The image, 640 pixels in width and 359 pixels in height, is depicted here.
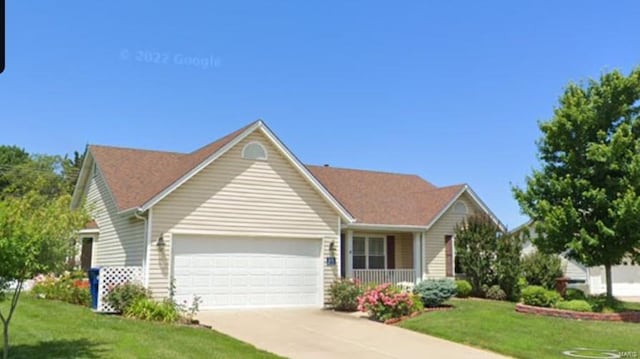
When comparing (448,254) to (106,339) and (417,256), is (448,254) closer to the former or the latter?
(417,256)

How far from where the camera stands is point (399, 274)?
79.7 ft

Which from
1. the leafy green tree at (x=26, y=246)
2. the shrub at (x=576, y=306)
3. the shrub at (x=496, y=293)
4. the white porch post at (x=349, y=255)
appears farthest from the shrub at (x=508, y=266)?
the leafy green tree at (x=26, y=246)

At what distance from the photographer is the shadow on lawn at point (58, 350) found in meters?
9.57

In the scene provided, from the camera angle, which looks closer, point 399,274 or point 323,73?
point 323,73

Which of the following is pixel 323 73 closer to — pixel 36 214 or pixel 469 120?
pixel 469 120

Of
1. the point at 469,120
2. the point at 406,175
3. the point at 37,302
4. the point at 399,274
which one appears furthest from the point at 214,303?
the point at 406,175

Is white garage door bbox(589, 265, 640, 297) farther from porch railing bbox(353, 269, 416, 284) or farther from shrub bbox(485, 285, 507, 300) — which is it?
porch railing bbox(353, 269, 416, 284)

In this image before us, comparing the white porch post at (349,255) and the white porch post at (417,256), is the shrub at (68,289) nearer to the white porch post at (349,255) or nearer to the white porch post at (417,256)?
the white porch post at (349,255)

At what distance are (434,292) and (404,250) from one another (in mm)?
7823

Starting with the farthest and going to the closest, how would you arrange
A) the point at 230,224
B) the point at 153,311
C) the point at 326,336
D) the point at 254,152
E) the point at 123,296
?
the point at 254,152, the point at 230,224, the point at 123,296, the point at 153,311, the point at 326,336

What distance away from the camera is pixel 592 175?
17.8 metres

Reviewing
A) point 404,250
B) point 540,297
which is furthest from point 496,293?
point 540,297

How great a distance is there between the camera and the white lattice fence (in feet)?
53.8

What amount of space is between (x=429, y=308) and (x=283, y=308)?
484 cm
